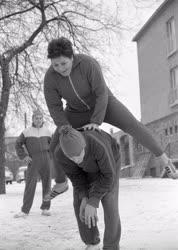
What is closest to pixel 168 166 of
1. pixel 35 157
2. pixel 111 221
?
pixel 111 221

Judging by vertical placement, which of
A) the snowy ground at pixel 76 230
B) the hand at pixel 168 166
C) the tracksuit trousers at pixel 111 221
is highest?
the hand at pixel 168 166

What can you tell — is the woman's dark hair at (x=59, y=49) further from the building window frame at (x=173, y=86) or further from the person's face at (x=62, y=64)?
the building window frame at (x=173, y=86)

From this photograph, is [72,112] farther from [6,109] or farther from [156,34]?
[156,34]

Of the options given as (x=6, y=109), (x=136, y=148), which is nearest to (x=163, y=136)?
(x=136, y=148)

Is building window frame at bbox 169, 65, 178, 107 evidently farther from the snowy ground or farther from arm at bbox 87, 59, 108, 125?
arm at bbox 87, 59, 108, 125

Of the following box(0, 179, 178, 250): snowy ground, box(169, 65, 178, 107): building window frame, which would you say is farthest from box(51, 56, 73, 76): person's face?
box(169, 65, 178, 107): building window frame

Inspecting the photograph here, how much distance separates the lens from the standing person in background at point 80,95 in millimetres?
4055

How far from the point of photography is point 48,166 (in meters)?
7.99

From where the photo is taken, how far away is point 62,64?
13.4ft

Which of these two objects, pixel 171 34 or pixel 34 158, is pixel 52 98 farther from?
pixel 171 34

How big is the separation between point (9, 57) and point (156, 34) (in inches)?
515

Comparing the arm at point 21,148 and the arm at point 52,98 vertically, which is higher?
the arm at point 52,98

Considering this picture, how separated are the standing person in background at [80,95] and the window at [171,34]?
20.1 metres

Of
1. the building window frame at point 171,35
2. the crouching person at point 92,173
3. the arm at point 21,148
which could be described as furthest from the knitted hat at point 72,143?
the building window frame at point 171,35
